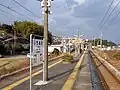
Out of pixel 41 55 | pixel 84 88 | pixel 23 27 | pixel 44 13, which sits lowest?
pixel 84 88

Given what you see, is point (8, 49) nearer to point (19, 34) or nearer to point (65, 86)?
point (19, 34)

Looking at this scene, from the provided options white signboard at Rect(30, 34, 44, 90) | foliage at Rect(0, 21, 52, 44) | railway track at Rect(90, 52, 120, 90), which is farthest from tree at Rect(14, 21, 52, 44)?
white signboard at Rect(30, 34, 44, 90)

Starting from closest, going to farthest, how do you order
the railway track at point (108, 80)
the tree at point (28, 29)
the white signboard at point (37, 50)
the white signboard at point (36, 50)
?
the white signboard at point (36, 50) → the white signboard at point (37, 50) → the railway track at point (108, 80) → the tree at point (28, 29)

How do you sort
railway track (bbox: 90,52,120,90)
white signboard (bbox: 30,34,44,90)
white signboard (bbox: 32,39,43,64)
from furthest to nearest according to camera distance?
railway track (bbox: 90,52,120,90) < white signboard (bbox: 32,39,43,64) < white signboard (bbox: 30,34,44,90)

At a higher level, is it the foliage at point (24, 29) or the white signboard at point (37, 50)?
the foliage at point (24, 29)

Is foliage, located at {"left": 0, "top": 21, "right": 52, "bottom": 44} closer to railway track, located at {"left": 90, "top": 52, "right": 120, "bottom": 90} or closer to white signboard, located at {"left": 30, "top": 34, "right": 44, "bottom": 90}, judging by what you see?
railway track, located at {"left": 90, "top": 52, "right": 120, "bottom": 90}

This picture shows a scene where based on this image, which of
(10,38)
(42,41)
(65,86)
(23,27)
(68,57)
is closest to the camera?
(65,86)

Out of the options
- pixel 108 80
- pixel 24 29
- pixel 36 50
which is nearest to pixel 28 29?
pixel 24 29

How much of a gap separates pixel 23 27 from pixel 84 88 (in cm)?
9180

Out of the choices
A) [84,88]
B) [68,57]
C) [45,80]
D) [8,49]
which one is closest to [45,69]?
[45,80]

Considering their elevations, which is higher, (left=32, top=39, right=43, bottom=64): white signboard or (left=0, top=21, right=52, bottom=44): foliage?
→ (left=0, top=21, right=52, bottom=44): foliage

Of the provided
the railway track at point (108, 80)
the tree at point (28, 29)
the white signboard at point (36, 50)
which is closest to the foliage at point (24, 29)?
the tree at point (28, 29)

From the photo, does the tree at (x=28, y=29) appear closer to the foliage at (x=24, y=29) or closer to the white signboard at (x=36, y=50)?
the foliage at (x=24, y=29)

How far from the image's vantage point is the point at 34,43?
47.3 ft
